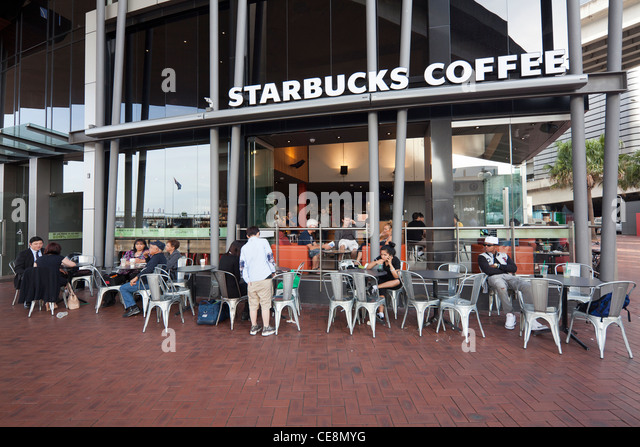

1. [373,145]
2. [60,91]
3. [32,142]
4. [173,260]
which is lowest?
[173,260]

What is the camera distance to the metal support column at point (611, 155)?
19.6 feet

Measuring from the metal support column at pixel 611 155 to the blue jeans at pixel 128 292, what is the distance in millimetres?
8726

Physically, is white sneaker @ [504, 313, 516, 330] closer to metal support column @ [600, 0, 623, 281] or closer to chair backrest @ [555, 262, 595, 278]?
chair backrest @ [555, 262, 595, 278]

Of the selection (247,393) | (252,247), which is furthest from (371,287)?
(247,393)

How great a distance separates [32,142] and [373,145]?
33.5ft

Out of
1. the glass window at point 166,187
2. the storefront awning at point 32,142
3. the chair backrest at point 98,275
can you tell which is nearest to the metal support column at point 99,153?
the glass window at point 166,187

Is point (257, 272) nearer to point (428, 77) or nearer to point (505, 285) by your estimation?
point (505, 285)

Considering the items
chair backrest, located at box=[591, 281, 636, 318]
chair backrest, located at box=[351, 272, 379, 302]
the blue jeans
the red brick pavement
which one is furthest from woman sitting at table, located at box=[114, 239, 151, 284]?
chair backrest, located at box=[591, 281, 636, 318]

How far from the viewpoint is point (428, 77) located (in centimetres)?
656

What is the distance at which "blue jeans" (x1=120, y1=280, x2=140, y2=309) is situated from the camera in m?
5.95

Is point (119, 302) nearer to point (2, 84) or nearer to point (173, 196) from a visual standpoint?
point (173, 196)

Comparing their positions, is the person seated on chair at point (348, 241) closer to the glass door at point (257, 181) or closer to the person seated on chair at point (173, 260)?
the glass door at point (257, 181)

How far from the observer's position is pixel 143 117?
9.73 metres
